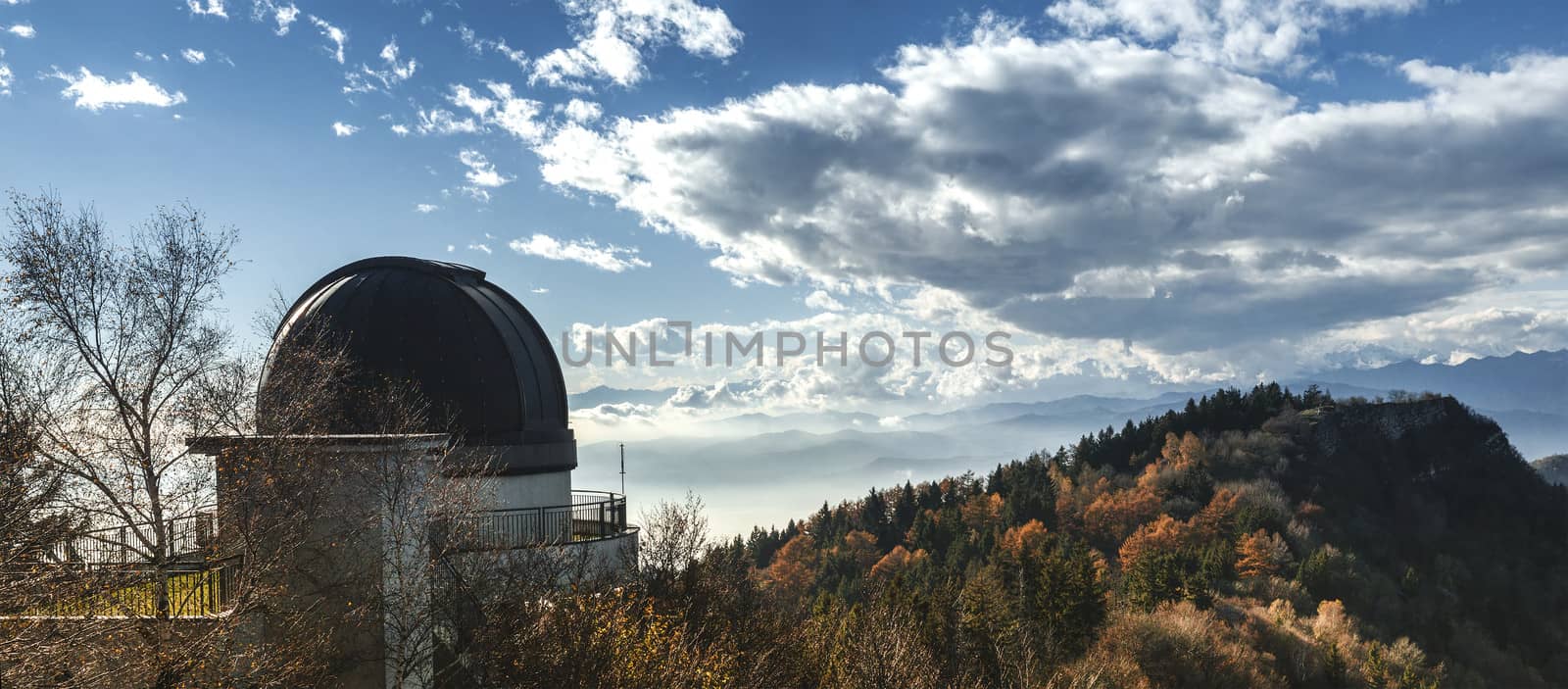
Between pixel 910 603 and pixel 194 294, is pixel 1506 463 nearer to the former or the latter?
pixel 910 603

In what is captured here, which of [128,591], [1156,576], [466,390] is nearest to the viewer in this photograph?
[128,591]

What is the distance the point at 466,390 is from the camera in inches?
864

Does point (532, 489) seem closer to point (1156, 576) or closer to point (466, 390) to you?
point (466, 390)

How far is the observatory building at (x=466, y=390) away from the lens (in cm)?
1916

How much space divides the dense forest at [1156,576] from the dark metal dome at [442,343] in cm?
559

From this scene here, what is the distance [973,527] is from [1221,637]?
5116cm

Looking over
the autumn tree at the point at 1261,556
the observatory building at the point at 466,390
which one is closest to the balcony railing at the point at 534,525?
the observatory building at the point at 466,390

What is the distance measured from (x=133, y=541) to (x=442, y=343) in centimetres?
792

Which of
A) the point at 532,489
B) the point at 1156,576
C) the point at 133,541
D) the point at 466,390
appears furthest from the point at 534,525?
the point at 1156,576

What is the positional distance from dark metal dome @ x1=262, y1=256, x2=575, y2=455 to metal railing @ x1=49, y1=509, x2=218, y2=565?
14.6 feet

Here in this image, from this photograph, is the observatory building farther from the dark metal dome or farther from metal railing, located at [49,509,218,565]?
metal railing, located at [49,509,218,565]

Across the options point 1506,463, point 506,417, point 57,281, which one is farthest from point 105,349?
point 1506,463

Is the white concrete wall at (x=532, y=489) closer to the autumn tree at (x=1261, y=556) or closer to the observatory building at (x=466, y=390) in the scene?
the observatory building at (x=466, y=390)

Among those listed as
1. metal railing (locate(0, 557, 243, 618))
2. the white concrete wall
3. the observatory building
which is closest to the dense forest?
the observatory building
